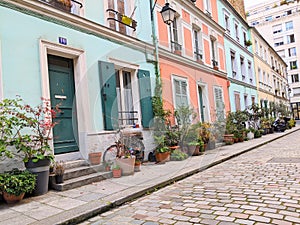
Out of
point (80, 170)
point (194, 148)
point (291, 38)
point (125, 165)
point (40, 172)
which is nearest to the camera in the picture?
point (40, 172)

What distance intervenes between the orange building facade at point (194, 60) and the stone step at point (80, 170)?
4.07m

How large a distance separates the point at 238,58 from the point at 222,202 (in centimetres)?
1519

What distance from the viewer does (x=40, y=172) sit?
4418 mm

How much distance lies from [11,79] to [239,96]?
14.3 m

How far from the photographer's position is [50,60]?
19.1 feet

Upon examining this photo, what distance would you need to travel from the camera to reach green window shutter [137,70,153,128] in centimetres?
804

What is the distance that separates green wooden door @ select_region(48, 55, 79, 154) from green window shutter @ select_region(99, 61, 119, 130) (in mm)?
748

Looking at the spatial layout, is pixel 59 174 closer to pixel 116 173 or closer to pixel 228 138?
pixel 116 173

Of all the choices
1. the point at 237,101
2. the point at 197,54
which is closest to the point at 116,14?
the point at 197,54

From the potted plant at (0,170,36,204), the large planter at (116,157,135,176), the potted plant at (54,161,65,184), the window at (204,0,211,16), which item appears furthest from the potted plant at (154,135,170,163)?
the window at (204,0,211,16)

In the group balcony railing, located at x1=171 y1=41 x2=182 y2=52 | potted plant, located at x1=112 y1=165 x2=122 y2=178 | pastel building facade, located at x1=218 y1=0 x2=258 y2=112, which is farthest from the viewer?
pastel building facade, located at x1=218 y1=0 x2=258 y2=112

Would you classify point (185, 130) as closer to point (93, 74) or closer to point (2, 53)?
point (93, 74)

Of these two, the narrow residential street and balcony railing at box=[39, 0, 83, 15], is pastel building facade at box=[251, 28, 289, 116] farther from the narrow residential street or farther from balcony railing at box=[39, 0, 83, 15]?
balcony railing at box=[39, 0, 83, 15]

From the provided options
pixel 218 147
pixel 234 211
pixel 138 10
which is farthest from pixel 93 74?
pixel 218 147
